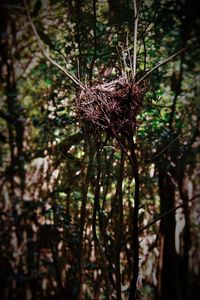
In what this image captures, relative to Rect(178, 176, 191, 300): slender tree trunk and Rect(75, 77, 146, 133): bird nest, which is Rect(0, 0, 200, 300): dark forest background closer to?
Rect(178, 176, 191, 300): slender tree trunk

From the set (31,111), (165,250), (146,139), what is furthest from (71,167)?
(165,250)

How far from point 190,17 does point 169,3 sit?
25cm

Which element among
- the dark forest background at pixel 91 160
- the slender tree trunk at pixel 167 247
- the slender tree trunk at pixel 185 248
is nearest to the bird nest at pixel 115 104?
the dark forest background at pixel 91 160

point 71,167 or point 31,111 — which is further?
point 31,111

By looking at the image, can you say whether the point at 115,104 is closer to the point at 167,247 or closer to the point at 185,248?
the point at 167,247

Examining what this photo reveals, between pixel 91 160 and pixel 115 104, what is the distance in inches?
34.3

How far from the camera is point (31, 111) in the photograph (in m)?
3.88

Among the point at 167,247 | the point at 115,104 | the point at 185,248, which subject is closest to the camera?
the point at 115,104

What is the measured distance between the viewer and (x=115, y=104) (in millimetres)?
1430

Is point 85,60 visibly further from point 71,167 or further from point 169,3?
point 71,167

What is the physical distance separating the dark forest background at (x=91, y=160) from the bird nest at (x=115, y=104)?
0.77 meters

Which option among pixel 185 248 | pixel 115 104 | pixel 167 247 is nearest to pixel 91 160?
pixel 115 104

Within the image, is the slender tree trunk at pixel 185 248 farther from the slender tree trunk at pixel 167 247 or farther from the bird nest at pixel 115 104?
the bird nest at pixel 115 104

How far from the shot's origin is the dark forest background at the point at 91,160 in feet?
8.44
